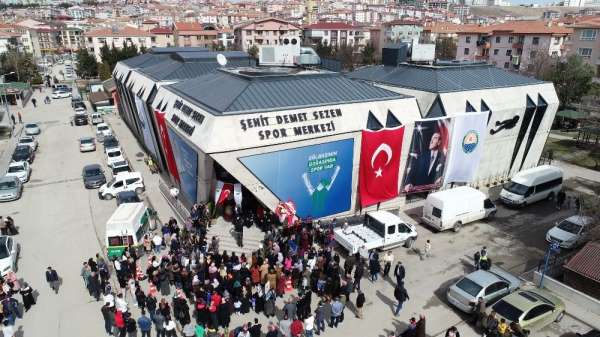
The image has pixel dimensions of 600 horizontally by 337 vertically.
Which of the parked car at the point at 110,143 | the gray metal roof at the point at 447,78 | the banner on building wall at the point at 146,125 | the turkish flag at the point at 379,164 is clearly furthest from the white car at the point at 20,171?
the gray metal roof at the point at 447,78

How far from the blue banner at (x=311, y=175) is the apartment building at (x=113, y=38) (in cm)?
8319

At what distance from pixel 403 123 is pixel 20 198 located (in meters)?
26.1

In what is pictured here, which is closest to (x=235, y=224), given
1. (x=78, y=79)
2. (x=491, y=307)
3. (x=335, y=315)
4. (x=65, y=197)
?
(x=335, y=315)

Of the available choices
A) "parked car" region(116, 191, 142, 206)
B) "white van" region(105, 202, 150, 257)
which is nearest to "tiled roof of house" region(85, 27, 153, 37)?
"parked car" region(116, 191, 142, 206)

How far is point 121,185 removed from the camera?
28547mm

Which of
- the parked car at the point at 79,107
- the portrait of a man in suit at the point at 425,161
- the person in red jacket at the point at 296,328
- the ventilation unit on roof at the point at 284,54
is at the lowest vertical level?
the parked car at the point at 79,107

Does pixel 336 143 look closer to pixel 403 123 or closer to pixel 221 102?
pixel 403 123

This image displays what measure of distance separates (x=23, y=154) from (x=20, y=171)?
4.75m

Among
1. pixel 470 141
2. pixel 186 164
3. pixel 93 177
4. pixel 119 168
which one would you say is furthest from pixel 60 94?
pixel 470 141

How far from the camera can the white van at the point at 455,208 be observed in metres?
23.7

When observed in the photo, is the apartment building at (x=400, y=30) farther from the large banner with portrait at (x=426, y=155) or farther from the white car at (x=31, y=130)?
the large banner with portrait at (x=426, y=155)

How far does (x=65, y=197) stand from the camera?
29.0 m

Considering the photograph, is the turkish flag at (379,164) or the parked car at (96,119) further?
the parked car at (96,119)

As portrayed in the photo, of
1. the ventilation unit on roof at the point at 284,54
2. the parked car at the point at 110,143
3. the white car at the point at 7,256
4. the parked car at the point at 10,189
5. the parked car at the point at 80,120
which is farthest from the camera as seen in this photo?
the parked car at the point at 80,120
